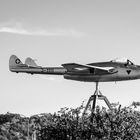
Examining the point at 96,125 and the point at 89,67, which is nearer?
the point at 96,125

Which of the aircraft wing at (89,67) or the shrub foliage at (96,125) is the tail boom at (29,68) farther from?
the shrub foliage at (96,125)

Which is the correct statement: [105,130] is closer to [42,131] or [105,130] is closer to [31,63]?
[42,131]

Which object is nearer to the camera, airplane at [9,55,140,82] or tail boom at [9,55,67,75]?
airplane at [9,55,140,82]

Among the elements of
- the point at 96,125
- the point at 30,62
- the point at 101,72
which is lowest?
the point at 96,125

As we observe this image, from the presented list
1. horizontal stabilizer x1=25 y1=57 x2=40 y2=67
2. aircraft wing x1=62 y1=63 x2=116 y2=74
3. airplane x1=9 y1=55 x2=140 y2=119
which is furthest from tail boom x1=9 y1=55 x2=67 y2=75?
aircraft wing x1=62 y1=63 x2=116 y2=74

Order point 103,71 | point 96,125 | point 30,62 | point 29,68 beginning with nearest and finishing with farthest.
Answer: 1. point 96,125
2. point 103,71
3. point 29,68
4. point 30,62

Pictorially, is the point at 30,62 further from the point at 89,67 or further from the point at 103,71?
the point at 103,71

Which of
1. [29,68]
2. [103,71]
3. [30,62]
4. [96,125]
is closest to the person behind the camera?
[96,125]

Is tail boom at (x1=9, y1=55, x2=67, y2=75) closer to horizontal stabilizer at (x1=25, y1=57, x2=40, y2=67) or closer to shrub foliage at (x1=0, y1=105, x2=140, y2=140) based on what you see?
horizontal stabilizer at (x1=25, y1=57, x2=40, y2=67)

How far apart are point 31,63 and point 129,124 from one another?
48.2 feet

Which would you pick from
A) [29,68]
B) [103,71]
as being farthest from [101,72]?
[29,68]

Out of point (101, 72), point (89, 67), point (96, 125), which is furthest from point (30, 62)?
point (96, 125)

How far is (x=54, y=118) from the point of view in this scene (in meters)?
32.7

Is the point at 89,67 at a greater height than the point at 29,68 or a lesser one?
greater
